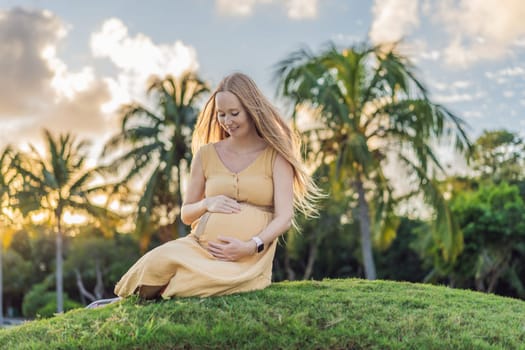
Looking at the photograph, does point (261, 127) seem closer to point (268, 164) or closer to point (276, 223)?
point (268, 164)

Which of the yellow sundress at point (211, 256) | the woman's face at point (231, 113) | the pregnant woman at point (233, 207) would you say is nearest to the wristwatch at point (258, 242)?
the pregnant woman at point (233, 207)

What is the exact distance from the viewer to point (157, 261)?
4297mm

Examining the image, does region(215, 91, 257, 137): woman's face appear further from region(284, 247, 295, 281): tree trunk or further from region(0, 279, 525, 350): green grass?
region(284, 247, 295, 281): tree trunk

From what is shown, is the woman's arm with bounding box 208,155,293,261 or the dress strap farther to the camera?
the dress strap

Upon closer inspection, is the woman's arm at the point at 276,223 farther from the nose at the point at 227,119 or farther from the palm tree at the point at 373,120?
the palm tree at the point at 373,120

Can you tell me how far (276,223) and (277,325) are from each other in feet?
2.65

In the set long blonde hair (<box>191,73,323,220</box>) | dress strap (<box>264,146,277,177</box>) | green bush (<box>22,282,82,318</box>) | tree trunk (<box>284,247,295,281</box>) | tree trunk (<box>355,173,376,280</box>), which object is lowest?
green bush (<box>22,282,82,318</box>)

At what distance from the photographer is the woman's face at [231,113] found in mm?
4566

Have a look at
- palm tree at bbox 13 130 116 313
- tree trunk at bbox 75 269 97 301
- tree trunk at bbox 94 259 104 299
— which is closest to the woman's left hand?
palm tree at bbox 13 130 116 313

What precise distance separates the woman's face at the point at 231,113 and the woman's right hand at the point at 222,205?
50cm

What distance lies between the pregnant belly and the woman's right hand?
29 millimetres

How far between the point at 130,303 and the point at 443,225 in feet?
49.7

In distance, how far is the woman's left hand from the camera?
4391mm

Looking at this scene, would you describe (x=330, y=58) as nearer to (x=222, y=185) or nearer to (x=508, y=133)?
(x=222, y=185)
